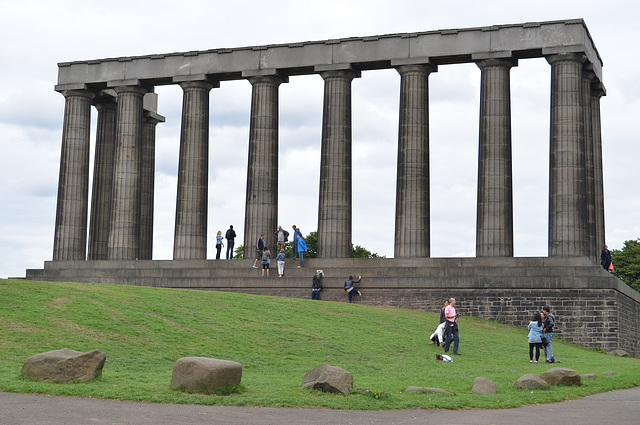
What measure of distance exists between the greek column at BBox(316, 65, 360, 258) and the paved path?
40.8m

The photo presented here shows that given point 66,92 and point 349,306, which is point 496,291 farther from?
point 66,92

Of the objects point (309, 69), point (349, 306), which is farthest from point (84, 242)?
point (349, 306)

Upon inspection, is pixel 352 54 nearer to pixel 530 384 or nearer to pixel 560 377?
pixel 560 377

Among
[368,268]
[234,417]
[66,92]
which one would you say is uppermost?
[66,92]

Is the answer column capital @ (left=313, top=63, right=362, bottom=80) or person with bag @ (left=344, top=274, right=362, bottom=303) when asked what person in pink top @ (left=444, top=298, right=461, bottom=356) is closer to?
person with bag @ (left=344, top=274, right=362, bottom=303)

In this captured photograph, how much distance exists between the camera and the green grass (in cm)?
2300

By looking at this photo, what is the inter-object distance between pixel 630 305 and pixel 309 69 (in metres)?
26.9

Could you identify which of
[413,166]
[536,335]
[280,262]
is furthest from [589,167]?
[536,335]

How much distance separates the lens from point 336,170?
63500 mm

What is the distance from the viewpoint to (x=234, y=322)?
39750mm

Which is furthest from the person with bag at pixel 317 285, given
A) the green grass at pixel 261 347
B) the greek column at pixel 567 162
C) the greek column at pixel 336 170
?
the greek column at pixel 567 162

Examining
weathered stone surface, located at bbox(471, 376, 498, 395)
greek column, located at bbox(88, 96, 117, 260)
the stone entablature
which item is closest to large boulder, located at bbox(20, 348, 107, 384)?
weathered stone surface, located at bbox(471, 376, 498, 395)

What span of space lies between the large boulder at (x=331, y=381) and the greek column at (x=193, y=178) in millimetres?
43656

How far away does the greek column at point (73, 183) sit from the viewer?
7094cm
